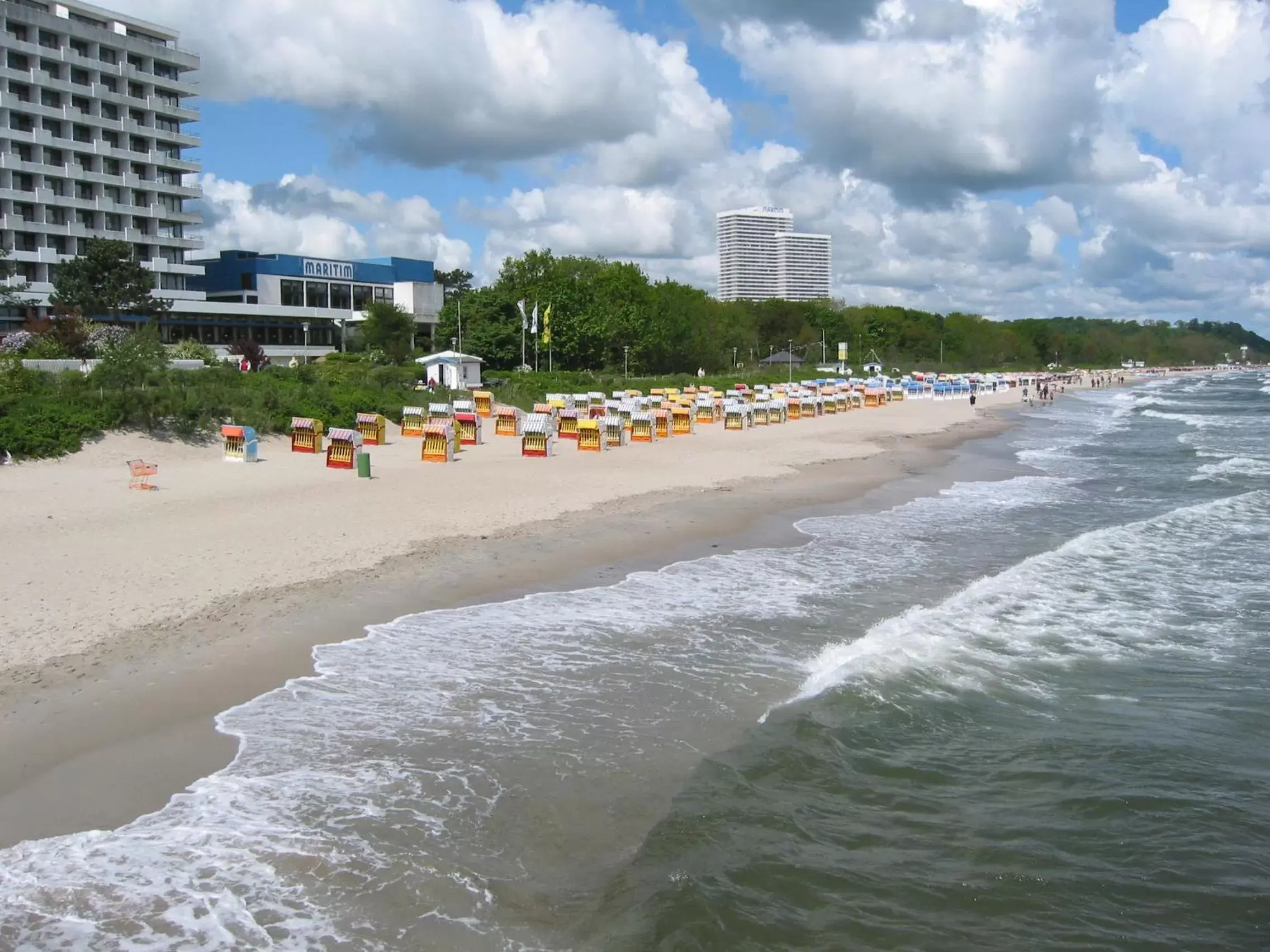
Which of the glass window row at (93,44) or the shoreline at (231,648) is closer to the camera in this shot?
the shoreline at (231,648)

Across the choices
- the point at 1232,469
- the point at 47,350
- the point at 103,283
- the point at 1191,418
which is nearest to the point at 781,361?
the point at 1191,418

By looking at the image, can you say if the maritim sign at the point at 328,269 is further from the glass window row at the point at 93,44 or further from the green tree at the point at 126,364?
the green tree at the point at 126,364

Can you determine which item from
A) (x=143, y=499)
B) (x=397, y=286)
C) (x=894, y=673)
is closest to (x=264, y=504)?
(x=143, y=499)

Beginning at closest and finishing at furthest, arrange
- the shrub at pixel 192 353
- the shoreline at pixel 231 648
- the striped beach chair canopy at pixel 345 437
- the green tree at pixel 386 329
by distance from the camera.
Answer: the shoreline at pixel 231 648 → the striped beach chair canopy at pixel 345 437 → the shrub at pixel 192 353 → the green tree at pixel 386 329

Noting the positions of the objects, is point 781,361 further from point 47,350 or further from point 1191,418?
point 47,350

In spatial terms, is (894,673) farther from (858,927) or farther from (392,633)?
(392,633)

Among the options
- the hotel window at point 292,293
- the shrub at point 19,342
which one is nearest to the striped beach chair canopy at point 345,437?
the shrub at point 19,342
